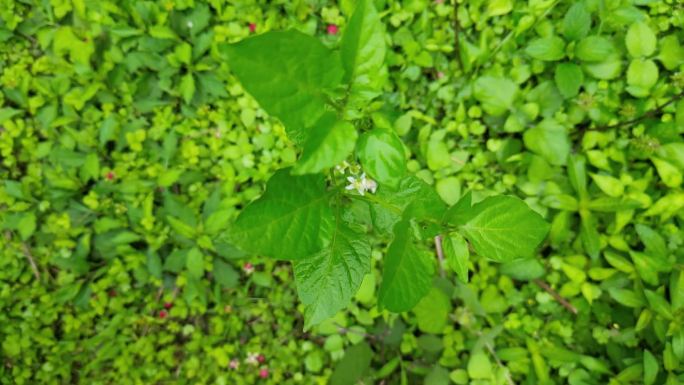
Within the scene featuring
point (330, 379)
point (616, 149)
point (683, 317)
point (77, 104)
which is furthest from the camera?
point (77, 104)

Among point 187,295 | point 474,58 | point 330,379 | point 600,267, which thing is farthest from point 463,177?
point 187,295

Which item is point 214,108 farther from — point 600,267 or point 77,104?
point 600,267

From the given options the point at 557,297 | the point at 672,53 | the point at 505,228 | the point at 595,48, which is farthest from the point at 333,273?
the point at 672,53

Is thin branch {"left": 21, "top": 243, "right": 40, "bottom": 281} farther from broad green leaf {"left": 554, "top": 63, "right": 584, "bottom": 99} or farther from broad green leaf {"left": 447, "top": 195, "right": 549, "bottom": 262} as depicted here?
broad green leaf {"left": 554, "top": 63, "right": 584, "bottom": 99}

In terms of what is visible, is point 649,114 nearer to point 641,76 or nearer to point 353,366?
point 641,76

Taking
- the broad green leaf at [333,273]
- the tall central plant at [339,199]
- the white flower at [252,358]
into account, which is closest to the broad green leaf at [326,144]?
the tall central plant at [339,199]
